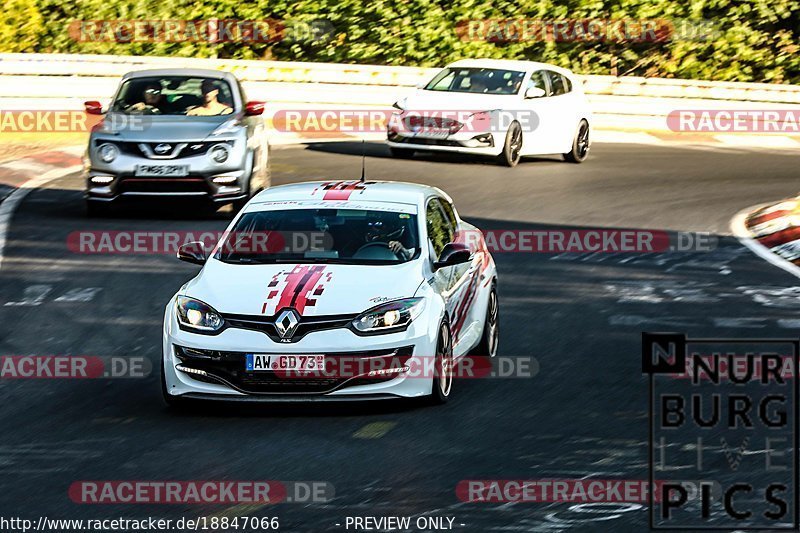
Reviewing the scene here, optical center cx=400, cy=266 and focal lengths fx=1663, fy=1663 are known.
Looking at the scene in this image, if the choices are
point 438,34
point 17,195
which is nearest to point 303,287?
point 17,195

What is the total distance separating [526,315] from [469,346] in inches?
88.2

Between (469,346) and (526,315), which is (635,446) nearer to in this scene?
(469,346)

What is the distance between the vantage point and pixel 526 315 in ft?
45.1

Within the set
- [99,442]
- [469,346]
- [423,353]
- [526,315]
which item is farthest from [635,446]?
[526,315]

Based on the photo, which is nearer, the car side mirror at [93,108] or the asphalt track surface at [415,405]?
the asphalt track surface at [415,405]

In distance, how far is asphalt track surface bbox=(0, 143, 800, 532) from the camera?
28.1ft

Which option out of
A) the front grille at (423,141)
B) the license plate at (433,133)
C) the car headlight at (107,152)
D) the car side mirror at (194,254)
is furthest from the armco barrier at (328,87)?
the car side mirror at (194,254)

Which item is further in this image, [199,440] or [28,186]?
[28,186]

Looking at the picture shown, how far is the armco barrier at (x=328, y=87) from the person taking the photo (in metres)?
27.5

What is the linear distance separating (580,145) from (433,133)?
291cm

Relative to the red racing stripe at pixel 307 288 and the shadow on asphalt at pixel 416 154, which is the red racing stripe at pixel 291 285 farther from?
the shadow on asphalt at pixel 416 154

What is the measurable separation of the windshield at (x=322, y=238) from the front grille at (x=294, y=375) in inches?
37.4

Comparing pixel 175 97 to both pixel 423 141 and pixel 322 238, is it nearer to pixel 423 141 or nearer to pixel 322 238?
pixel 423 141

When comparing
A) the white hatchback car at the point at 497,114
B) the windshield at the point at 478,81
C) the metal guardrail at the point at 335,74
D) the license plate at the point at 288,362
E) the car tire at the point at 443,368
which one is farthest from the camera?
the metal guardrail at the point at 335,74
